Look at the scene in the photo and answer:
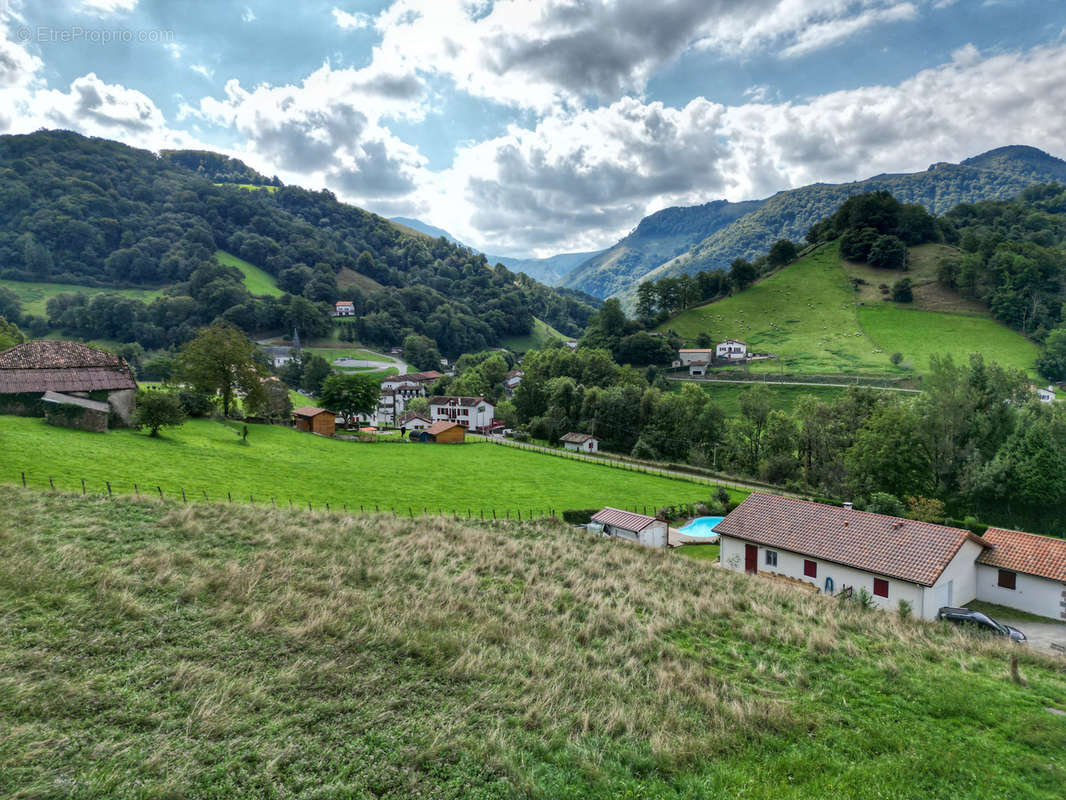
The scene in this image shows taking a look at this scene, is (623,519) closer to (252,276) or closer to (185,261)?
(185,261)

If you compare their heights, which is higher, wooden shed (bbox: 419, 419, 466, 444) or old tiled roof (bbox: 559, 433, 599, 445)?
wooden shed (bbox: 419, 419, 466, 444)

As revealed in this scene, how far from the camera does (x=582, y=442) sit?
62.4 m

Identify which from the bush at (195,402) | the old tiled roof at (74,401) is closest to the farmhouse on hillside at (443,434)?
the bush at (195,402)

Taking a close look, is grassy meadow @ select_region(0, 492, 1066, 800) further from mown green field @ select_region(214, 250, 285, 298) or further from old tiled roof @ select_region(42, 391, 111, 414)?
mown green field @ select_region(214, 250, 285, 298)

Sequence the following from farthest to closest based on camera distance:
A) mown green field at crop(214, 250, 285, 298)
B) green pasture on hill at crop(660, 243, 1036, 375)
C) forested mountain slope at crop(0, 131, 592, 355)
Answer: mown green field at crop(214, 250, 285, 298) → forested mountain slope at crop(0, 131, 592, 355) → green pasture on hill at crop(660, 243, 1036, 375)

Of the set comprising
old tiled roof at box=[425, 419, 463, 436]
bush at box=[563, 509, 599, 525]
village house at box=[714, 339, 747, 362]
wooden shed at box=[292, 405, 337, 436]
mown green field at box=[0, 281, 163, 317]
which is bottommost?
bush at box=[563, 509, 599, 525]

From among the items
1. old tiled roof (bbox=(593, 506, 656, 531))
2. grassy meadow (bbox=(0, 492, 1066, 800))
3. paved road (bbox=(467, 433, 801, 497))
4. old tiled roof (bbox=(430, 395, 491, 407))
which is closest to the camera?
grassy meadow (bbox=(0, 492, 1066, 800))

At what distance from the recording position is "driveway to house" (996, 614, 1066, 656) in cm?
1800

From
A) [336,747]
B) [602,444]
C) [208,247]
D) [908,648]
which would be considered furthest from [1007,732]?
[208,247]

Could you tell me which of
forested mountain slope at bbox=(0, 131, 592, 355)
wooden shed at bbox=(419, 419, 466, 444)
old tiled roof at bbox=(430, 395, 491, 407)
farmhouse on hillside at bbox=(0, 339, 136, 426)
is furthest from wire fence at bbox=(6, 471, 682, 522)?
forested mountain slope at bbox=(0, 131, 592, 355)

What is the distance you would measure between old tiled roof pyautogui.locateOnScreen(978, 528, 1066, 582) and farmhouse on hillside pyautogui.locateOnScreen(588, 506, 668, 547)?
49.0 feet

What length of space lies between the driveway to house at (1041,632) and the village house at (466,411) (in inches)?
2432

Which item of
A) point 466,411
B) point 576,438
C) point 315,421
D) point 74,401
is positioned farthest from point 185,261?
point 576,438

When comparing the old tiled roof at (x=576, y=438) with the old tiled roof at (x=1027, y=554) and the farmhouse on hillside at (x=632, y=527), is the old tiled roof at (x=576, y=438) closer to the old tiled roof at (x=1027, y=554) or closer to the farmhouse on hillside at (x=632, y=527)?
the farmhouse on hillside at (x=632, y=527)
